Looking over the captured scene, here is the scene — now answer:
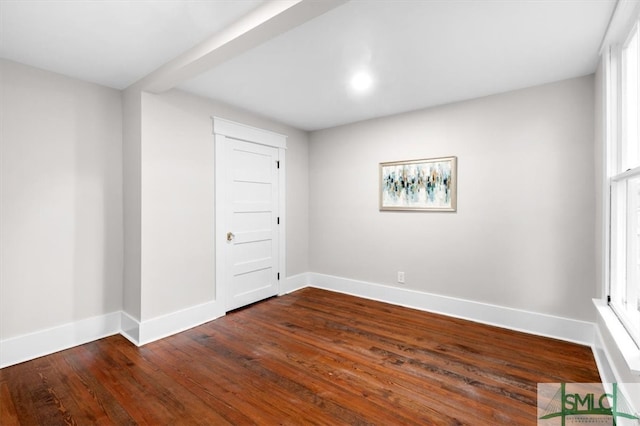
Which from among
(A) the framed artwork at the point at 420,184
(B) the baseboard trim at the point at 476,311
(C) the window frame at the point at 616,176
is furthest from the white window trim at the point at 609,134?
(A) the framed artwork at the point at 420,184

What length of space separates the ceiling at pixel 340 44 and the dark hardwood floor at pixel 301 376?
2372 millimetres

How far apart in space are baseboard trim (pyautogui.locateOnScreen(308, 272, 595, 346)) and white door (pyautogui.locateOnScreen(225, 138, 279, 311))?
1.04m

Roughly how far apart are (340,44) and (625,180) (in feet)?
7.10

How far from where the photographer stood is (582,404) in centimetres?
192

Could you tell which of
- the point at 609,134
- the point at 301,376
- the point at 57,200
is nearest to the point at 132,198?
the point at 57,200

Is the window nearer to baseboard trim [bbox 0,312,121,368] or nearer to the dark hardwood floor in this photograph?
the dark hardwood floor

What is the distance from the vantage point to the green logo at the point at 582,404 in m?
1.74

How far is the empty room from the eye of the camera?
1873mm

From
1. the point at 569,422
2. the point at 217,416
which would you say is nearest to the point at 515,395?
the point at 569,422

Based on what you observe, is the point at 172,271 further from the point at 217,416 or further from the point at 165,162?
the point at 217,416

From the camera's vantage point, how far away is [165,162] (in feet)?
9.73

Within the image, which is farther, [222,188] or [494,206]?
[222,188]

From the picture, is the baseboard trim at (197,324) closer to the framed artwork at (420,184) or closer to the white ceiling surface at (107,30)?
the framed artwork at (420,184)

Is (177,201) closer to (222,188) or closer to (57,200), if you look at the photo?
(222,188)
